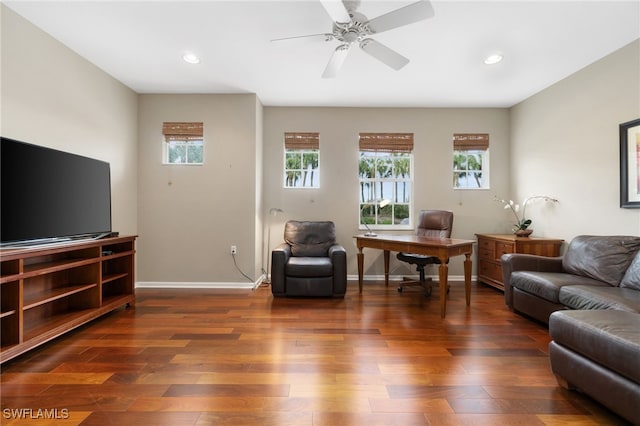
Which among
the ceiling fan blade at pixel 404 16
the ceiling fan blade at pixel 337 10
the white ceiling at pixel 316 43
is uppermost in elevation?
the white ceiling at pixel 316 43

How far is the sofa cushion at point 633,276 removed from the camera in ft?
7.79

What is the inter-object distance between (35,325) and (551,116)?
5732 millimetres

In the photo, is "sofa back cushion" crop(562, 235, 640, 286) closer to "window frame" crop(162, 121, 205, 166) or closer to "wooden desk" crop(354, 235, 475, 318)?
"wooden desk" crop(354, 235, 475, 318)

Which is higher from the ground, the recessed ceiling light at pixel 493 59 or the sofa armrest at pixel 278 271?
the recessed ceiling light at pixel 493 59

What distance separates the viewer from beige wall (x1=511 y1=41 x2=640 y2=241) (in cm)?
286

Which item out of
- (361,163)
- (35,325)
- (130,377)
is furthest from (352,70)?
(35,325)

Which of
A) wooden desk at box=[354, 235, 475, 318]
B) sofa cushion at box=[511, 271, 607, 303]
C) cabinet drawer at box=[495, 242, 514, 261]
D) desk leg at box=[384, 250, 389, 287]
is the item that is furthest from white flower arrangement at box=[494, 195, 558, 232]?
desk leg at box=[384, 250, 389, 287]

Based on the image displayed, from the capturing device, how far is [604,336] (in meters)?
1.49

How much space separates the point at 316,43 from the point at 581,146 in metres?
3.14

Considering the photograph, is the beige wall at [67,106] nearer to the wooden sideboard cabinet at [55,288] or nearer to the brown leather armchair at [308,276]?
the wooden sideboard cabinet at [55,288]

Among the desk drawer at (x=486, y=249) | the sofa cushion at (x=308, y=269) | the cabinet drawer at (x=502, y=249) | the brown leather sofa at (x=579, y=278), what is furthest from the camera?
the desk drawer at (x=486, y=249)

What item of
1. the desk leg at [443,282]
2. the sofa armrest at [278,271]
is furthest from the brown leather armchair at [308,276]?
the desk leg at [443,282]

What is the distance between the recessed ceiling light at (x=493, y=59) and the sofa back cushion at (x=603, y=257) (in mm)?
1976

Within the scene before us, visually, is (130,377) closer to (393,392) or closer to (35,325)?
(35,325)
